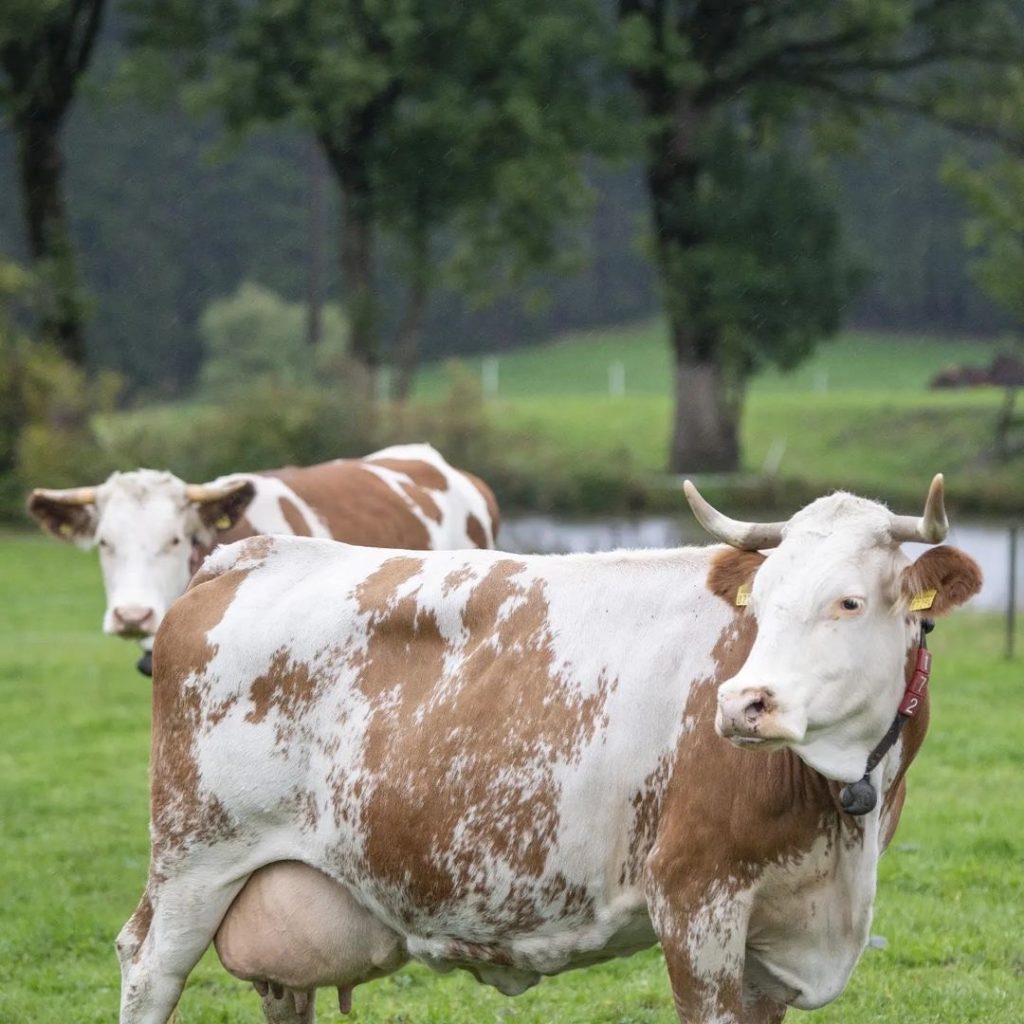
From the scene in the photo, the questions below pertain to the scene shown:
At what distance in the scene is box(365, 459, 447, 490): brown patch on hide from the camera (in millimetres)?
10336

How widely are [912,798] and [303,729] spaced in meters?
5.31

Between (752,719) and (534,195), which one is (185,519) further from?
(534,195)

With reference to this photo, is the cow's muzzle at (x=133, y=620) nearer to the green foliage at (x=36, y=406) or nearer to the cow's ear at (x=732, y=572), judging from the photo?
the cow's ear at (x=732, y=572)

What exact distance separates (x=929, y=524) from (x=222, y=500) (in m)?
5.22

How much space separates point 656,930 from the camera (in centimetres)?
418

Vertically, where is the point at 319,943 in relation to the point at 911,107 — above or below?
below

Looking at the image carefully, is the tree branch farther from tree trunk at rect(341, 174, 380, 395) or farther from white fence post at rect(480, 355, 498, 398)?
white fence post at rect(480, 355, 498, 398)

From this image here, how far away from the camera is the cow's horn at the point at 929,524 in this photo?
12.5ft

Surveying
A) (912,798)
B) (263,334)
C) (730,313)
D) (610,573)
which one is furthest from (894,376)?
(610,573)

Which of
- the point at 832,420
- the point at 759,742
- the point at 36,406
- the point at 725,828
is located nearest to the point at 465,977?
the point at 725,828

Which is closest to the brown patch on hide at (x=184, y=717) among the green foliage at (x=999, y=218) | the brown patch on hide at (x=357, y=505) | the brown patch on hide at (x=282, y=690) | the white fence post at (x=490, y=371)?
the brown patch on hide at (x=282, y=690)

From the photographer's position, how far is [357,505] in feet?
31.1

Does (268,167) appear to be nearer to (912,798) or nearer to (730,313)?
(730,313)

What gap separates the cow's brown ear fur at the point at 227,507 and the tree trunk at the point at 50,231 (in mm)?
22162
